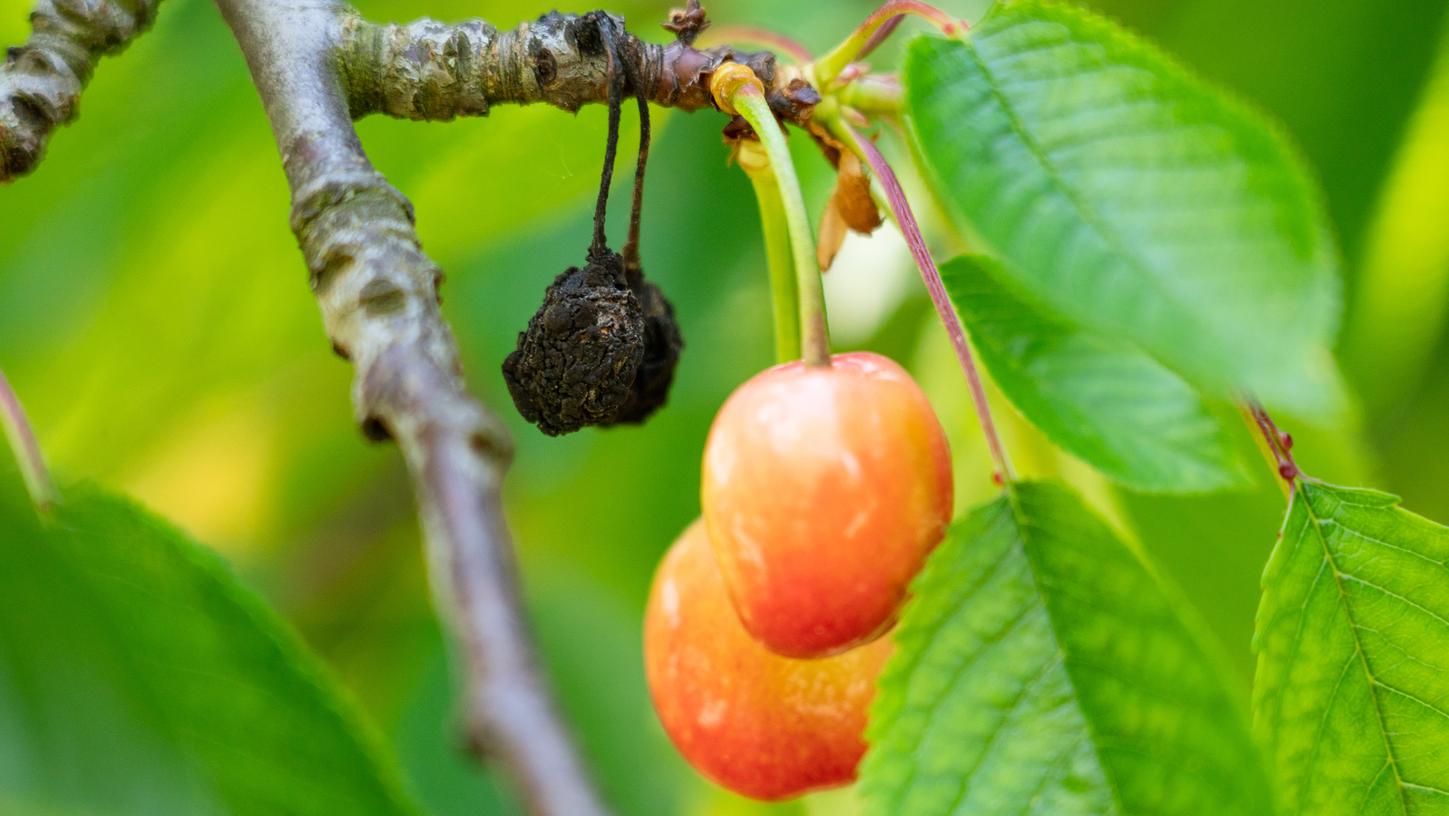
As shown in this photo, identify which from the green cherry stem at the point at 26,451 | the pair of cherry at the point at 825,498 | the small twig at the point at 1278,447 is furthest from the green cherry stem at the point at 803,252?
the green cherry stem at the point at 26,451

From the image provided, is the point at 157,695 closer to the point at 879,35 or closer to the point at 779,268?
the point at 779,268

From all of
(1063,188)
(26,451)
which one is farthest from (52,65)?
(1063,188)

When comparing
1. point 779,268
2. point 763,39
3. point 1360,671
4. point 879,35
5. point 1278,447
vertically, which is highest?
point 763,39

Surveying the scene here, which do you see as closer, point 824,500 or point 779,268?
point 824,500

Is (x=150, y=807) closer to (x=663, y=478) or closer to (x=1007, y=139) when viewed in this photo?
(x=1007, y=139)

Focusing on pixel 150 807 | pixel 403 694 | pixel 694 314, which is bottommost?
pixel 150 807

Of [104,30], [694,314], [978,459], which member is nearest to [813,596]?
[104,30]
